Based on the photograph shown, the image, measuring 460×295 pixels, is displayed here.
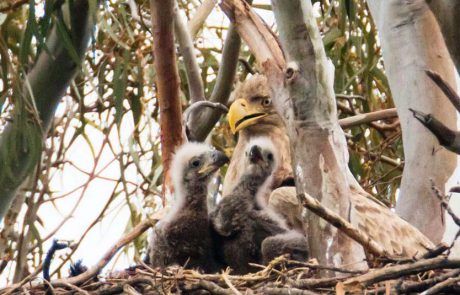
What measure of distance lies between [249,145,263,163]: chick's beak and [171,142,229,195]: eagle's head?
0.37 feet

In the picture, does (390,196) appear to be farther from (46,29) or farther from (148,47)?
(46,29)

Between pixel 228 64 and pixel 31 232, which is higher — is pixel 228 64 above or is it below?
above

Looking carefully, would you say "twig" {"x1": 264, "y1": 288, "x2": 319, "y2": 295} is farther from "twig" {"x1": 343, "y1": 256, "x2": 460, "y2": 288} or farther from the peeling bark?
the peeling bark

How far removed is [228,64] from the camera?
4883mm

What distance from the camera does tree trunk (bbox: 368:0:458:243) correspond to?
4227mm

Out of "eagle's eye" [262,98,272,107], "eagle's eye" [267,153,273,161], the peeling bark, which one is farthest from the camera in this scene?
"eagle's eye" [262,98,272,107]

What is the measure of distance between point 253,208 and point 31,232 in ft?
4.60

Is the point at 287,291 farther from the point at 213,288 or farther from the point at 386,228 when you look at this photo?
the point at 386,228

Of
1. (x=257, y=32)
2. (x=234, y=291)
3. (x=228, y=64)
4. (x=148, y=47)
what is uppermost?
(x=148, y=47)

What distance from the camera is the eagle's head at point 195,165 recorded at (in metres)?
4.02

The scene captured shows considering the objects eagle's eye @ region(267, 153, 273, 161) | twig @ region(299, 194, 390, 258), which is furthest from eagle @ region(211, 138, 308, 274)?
twig @ region(299, 194, 390, 258)

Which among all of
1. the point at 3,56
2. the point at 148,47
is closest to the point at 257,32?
the point at 3,56

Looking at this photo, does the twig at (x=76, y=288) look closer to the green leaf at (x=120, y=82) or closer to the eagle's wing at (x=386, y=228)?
the eagle's wing at (x=386, y=228)

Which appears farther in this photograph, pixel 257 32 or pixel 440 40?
pixel 440 40
